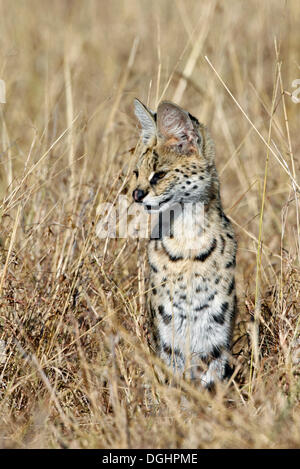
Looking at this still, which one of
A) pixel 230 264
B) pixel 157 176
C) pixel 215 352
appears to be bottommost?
pixel 215 352

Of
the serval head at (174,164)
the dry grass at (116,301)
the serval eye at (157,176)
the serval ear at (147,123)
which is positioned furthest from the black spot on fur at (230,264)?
the serval ear at (147,123)

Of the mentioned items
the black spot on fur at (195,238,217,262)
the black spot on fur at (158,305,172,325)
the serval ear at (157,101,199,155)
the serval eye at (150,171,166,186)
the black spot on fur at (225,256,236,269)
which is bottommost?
the black spot on fur at (158,305,172,325)

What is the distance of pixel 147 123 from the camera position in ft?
9.71

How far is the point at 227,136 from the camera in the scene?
466 cm

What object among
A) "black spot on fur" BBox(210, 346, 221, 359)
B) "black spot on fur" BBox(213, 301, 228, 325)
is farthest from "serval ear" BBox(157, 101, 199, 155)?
"black spot on fur" BBox(210, 346, 221, 359)

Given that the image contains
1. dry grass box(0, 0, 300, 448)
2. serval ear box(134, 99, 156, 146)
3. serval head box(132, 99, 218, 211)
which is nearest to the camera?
dry grass box(0, 0, 300, 448)

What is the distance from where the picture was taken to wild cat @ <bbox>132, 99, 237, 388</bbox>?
9.29ft

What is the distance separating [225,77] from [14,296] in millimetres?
3045

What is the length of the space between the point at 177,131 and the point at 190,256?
1.61 ft

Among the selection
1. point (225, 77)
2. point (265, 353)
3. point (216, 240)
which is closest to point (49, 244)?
point (216, 240)

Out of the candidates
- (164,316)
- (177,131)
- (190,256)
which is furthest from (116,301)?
(177,131)

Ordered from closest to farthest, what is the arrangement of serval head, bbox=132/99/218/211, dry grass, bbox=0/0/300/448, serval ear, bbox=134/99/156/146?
dry grass, bbox=0/0/300/448
serval head, bbox=132/99/218/211
serval ear, bbox=134/99/156/146

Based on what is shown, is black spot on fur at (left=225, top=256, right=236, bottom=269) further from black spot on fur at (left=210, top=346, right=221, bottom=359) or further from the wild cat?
black spot on fur at (left=210, top=346, right=221, bottom=359)

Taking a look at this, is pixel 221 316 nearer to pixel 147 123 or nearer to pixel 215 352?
pixel 215 352
